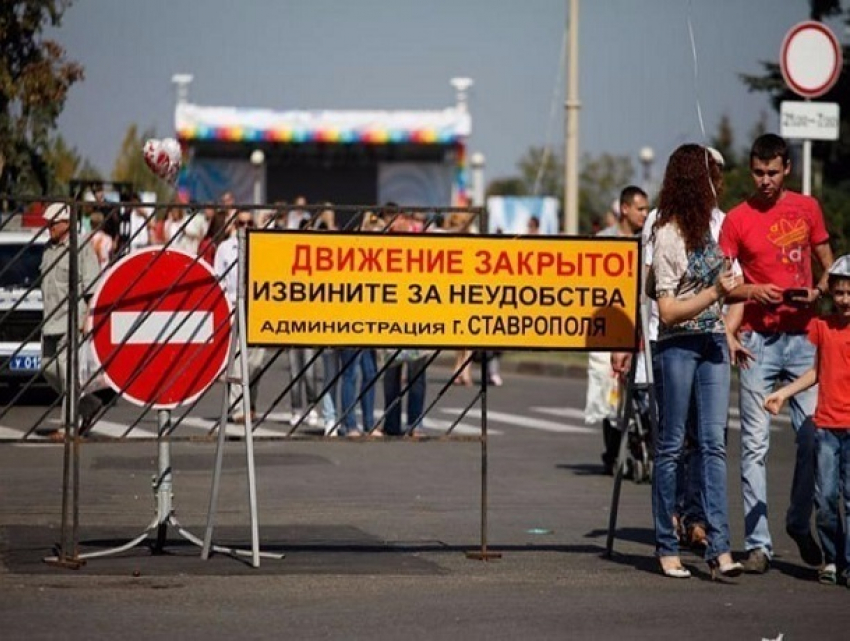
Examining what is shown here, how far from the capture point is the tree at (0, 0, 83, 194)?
28094mm

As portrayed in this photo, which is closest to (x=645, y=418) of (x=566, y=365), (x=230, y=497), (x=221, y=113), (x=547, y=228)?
(x=230, y=497)

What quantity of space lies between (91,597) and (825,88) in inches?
467

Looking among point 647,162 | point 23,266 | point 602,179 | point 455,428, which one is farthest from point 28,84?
point 602,179

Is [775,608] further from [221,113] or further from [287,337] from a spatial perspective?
[221,113]

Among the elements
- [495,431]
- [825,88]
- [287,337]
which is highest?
[825,88]

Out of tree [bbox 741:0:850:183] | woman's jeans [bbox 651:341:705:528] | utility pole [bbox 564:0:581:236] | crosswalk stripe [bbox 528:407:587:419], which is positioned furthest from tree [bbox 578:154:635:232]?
woman's jeans [bbox 651:341:705:528]

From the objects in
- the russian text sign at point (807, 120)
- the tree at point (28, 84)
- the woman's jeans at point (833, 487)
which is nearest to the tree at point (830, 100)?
the tree at point (28, 84)

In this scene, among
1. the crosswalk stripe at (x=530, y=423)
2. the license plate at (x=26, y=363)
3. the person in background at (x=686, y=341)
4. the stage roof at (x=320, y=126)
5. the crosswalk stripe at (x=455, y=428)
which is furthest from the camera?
the stage roof at (x=320, y=126)

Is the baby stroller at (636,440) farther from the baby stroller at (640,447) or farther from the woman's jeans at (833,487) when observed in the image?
the woman's jeans at (833,487)

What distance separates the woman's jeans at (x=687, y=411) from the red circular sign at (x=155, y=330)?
220cm

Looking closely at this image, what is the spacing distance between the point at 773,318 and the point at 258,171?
97.5 feet

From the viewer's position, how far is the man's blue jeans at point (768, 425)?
440 inches

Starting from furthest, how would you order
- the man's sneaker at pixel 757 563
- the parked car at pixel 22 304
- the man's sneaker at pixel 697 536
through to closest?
the parked car at pixel 22 304
the man's sneaker at pixel 697 536
the man's sneaker at pixel 757 563

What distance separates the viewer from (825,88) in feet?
65.5
